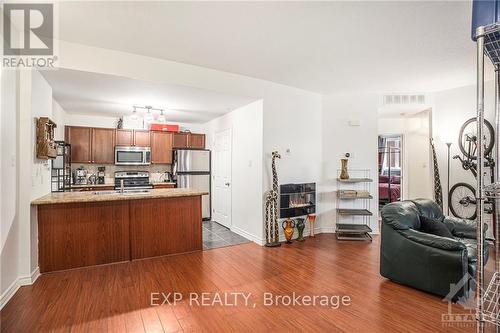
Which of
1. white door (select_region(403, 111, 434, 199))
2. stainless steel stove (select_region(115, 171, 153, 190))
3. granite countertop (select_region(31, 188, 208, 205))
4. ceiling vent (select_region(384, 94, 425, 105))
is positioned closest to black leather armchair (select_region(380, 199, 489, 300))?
ceiling vent (select_region(384, 94, 425, 105))

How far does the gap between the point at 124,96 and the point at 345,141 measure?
13.4ft

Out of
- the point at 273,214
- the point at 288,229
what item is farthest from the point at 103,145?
the point at 288,229

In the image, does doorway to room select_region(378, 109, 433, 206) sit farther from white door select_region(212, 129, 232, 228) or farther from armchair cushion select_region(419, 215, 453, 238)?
white door select_region(212, 129, 232, 228)

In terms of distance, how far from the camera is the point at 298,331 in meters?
2.03

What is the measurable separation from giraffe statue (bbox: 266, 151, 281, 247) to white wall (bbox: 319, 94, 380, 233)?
1.30 meters

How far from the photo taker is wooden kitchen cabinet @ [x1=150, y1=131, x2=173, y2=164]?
5953 mm

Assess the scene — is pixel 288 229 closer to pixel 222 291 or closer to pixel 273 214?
pixel 273 214

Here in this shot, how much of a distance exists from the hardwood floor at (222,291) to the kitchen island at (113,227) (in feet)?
0.58

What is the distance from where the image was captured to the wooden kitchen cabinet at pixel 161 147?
5.95 m

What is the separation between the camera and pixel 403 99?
4.99m

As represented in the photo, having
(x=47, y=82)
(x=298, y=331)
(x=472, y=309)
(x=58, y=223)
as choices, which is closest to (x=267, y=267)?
(x=298, y=331)

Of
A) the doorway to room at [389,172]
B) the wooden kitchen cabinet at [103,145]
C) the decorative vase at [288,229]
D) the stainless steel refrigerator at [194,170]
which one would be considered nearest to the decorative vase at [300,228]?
the decorative vase at [288,229]

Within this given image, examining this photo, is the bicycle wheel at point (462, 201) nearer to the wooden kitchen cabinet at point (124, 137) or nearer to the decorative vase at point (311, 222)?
the decorative vase at point (311, 222)

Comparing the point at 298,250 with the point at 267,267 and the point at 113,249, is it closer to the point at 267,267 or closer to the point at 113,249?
the point at 267,267
